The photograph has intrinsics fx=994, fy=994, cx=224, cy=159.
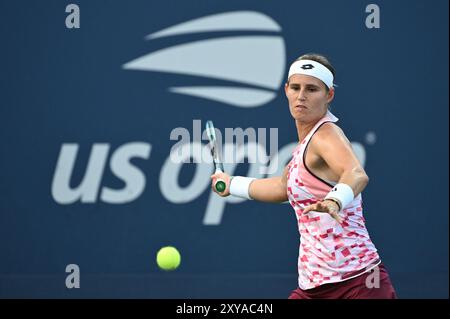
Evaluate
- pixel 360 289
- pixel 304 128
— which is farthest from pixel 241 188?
pixel 360 289

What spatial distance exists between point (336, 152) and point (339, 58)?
10.8 feet

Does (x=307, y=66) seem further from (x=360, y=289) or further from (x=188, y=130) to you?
(x=188, y=130)

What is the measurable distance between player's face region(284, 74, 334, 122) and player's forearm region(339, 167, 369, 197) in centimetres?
48

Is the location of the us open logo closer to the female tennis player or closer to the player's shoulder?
the female tennis player

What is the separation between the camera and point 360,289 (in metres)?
4.13

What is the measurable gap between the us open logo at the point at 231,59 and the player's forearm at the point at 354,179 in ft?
10.9

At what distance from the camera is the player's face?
14.0 feet

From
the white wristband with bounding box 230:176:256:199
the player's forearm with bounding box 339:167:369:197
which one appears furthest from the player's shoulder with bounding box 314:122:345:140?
the white wristband with bounding box 230:176:256:199

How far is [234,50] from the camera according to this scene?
7156mm

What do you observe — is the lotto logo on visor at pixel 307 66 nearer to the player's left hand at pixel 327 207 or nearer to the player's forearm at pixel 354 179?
the player's forearm at pixel 354 179

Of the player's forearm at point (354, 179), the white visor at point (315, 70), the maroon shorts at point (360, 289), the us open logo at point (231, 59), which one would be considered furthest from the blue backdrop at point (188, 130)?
the player's forearm at point (354, 179)

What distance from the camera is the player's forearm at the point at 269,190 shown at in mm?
4582

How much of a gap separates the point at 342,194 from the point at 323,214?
1.44 ft
